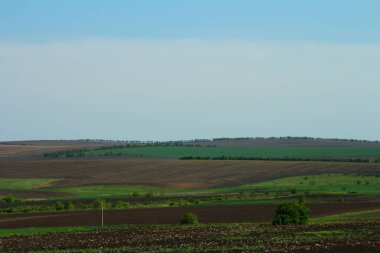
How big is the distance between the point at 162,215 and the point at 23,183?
187 feet

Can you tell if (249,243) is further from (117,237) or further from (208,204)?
(208,204)

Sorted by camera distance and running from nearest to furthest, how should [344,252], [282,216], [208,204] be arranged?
1. [344,252]
2. [282,216]
3. [208,204]

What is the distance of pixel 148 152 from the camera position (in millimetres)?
182750

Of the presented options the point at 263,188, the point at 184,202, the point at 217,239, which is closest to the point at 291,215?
the point at 217,239

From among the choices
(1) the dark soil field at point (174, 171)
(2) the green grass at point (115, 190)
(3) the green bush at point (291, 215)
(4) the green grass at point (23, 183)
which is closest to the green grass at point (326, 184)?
(1) the dark soil field at point (174, 171)

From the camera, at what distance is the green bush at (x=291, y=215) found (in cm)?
4947

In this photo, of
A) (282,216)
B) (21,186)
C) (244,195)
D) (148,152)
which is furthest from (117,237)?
(148,152)

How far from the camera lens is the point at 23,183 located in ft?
382

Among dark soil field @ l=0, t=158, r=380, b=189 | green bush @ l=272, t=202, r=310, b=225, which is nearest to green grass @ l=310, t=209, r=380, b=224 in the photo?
green bush @ l=272, t=202, r=310, b=225

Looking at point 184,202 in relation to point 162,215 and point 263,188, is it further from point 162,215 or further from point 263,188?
point 263,188

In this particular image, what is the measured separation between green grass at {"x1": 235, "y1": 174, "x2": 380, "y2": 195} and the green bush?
126 ft

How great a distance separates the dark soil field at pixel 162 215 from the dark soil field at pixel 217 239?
27.5ft

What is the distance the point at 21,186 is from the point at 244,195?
36818 millimetres

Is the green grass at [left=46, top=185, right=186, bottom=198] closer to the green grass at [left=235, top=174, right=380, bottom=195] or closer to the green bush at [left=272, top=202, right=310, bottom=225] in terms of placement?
the green grass at [left=235, top=174, right=380, bottom=195]
